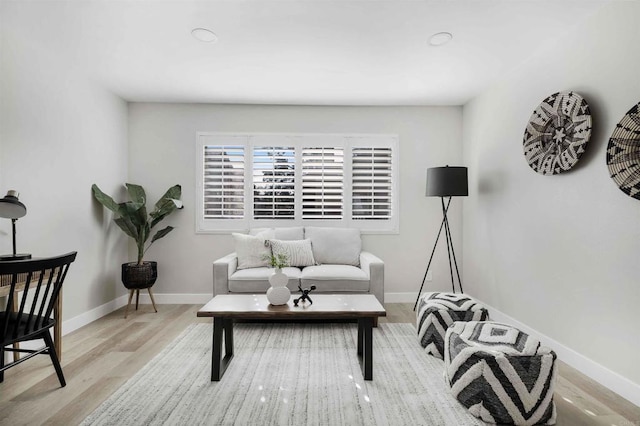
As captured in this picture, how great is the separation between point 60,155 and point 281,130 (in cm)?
247

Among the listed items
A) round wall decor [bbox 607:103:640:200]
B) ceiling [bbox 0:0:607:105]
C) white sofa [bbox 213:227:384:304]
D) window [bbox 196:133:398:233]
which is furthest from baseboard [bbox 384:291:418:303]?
round wall decor [bbox 607:103:640:200]

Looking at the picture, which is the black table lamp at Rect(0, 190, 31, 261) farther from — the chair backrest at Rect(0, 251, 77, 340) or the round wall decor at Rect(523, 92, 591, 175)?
the round wall decor at Rect(523, 92, 591, 175)

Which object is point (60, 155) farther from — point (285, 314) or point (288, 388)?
point (288, 388)

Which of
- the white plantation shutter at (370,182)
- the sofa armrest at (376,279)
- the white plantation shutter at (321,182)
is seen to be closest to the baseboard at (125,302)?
the white plantation shutter at (321,182)

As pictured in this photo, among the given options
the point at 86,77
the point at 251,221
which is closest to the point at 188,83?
the point at 86,77

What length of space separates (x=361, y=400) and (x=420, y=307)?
4.04ft

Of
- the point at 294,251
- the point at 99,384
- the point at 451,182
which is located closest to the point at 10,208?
the point at 99,384

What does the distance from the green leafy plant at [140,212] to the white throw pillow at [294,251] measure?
136 cm

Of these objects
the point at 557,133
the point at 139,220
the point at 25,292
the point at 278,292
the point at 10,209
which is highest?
the point at 557,133

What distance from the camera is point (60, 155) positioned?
3.46 meters

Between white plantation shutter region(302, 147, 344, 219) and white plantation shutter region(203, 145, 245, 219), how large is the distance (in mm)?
857

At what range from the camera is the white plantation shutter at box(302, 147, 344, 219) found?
484 cm

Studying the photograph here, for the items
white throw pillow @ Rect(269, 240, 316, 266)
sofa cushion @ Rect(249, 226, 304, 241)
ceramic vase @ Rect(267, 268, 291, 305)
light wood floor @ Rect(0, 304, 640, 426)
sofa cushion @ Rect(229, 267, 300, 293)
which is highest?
sofa cushion @ Rect(249, 226, 304, 241)

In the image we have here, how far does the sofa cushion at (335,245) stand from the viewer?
440 cm
